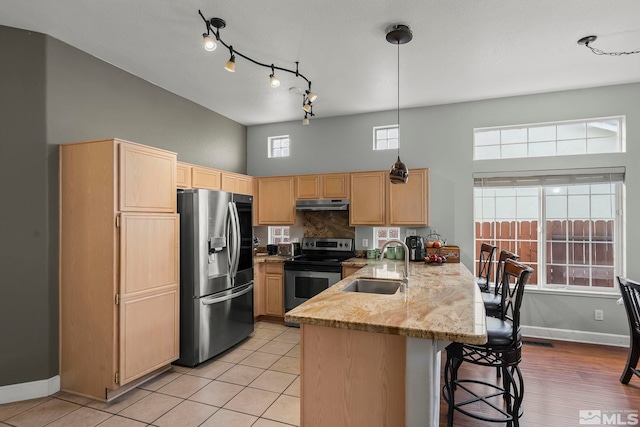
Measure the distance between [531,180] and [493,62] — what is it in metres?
1.65

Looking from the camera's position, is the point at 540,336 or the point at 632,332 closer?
the point at 632,332

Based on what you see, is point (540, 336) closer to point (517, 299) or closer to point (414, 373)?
point (517, 299)

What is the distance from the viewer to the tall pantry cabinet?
259cm

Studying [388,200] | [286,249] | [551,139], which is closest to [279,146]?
[286,249]

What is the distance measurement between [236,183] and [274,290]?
5.24 ft

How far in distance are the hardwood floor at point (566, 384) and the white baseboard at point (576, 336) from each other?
0.31 feet

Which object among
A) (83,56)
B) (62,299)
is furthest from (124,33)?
(62,299)

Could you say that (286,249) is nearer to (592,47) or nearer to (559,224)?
(559,224)

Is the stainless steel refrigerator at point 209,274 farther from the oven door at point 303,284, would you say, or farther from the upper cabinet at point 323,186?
the upper cabinet at point 323,186

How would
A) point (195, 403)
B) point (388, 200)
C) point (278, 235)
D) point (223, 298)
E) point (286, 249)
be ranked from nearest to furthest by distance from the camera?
point (195, 403)
point (223, 298)
point (388, 200)
point (286, 249)
point (278, 235)

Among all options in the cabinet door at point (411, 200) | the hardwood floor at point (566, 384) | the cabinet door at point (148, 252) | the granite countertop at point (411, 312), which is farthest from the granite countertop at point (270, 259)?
the hardwood floor at point (566, 384)

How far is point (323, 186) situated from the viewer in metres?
4.65

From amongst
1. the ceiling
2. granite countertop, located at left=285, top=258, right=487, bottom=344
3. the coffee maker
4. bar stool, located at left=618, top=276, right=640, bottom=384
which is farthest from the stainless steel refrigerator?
bar stool, located at left=618, top=276, right=640, bottom=384

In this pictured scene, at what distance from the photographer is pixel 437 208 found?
4.41 m
